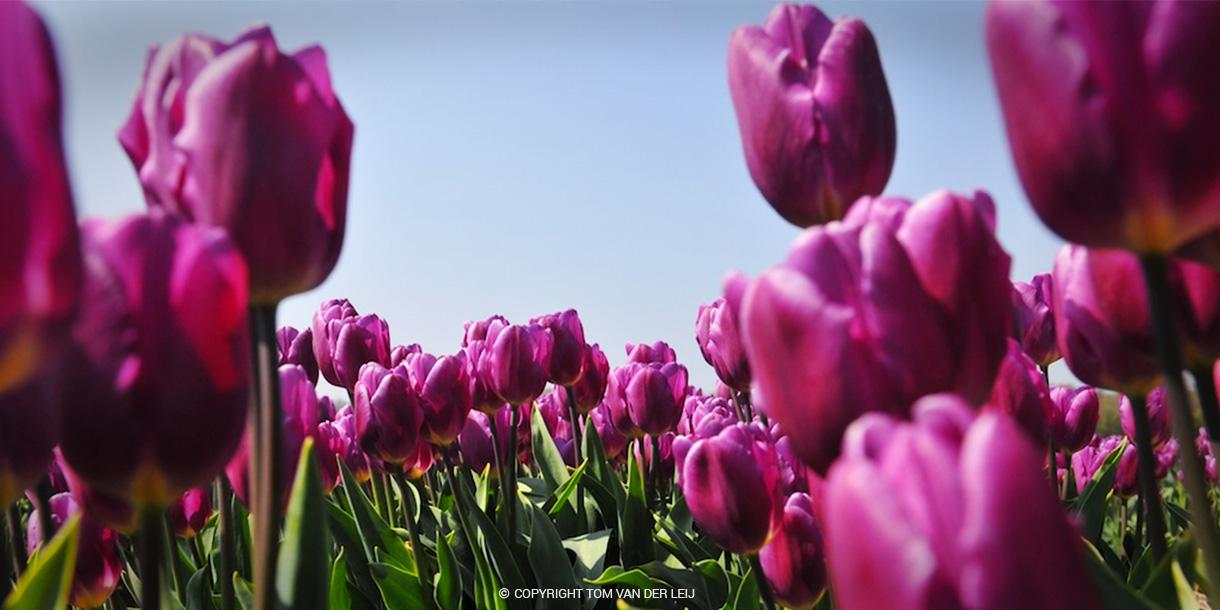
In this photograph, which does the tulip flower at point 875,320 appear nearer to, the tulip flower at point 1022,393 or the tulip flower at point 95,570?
the tulip flower at point 1022,393

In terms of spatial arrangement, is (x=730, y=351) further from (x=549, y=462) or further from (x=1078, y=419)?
(x=549, y=462)

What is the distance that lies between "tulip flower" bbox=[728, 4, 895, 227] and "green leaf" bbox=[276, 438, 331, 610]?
59cm

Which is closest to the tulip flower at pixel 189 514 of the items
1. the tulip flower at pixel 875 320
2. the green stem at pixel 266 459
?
the green stem at pixel 266 459

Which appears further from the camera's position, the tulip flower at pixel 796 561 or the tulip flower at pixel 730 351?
the tulip flower at pixel 730 351

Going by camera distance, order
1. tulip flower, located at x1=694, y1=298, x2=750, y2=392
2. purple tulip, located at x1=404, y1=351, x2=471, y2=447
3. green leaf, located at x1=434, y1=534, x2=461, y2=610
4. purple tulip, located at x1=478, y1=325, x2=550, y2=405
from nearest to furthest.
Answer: green leaf, located at x1=434, y1=534, x2=461, y2=610 < tulip flower, located at x1=694, y1=298, x2=750, y2=392 < purple tulip, located at x1=404, y1=351, x2=471, y2=447 < purple tulip, located at x1=478, y1=325, x2=550, y2=405

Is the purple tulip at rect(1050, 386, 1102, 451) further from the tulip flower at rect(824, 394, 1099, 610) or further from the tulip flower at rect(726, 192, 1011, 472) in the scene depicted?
the tulip flower at rect(824, 394, 1099, 610)

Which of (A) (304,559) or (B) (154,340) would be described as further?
(A) (304,559)

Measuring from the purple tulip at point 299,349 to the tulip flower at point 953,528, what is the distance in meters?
2.75

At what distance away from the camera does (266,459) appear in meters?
0.69

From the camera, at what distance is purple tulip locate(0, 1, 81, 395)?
48 centimetres

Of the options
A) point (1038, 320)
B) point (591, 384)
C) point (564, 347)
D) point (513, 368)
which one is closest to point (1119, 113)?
point (1038, 320)

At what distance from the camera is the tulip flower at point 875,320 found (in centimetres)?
58

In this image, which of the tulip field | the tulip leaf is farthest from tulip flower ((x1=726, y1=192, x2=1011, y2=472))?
the tulip leaf

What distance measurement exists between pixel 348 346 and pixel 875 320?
2.18 m
